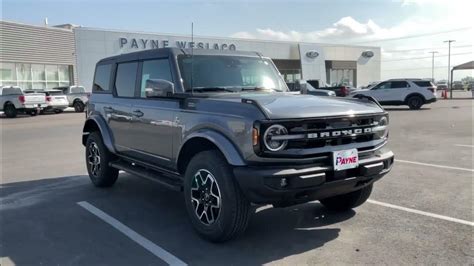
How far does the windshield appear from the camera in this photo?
17.6 ft

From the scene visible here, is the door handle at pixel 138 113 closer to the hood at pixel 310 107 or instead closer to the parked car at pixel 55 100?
the hood at pixel 310 107

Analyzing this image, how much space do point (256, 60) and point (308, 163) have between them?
96.2 inches

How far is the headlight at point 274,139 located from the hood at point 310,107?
101 mm

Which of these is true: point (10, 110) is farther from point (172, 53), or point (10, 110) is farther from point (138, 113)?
point (172, 53)

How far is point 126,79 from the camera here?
6449mm

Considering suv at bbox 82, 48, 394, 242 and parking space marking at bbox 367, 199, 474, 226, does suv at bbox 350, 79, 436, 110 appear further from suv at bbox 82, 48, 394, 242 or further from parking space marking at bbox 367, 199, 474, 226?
suv at bbox 82, 48, 394, 242

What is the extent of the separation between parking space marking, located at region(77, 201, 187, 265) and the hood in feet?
5.23

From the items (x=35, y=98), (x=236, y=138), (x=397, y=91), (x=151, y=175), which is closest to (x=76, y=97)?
(x=35, y=98)

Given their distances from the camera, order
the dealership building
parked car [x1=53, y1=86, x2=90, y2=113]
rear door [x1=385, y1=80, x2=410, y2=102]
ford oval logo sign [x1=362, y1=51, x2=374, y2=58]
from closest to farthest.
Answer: rear door [x1=385, y1=80, x2=410, y2=102], parked car [x1=53, y1=86, x2=90, y2=113], the dealership building, ford oval logo sign [x1=362, y1=51, x2=374, y2=58]

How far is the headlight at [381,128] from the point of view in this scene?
4739 millimetres

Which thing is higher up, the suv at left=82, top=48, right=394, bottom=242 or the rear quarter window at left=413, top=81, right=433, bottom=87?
the rear quarter window at left=413, top=81, right=433, bottom=87

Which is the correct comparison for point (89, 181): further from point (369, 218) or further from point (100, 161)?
point (369, 218)

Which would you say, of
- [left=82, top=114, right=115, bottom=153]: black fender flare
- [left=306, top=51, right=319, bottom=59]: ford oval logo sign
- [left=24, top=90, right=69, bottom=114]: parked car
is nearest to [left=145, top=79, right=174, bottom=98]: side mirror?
[left=82, top=114, right=115, bottom=153]: black fender flare

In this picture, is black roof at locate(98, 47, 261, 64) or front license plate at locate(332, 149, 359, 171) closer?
front license plate at locate(332, 149, 359, 171)
